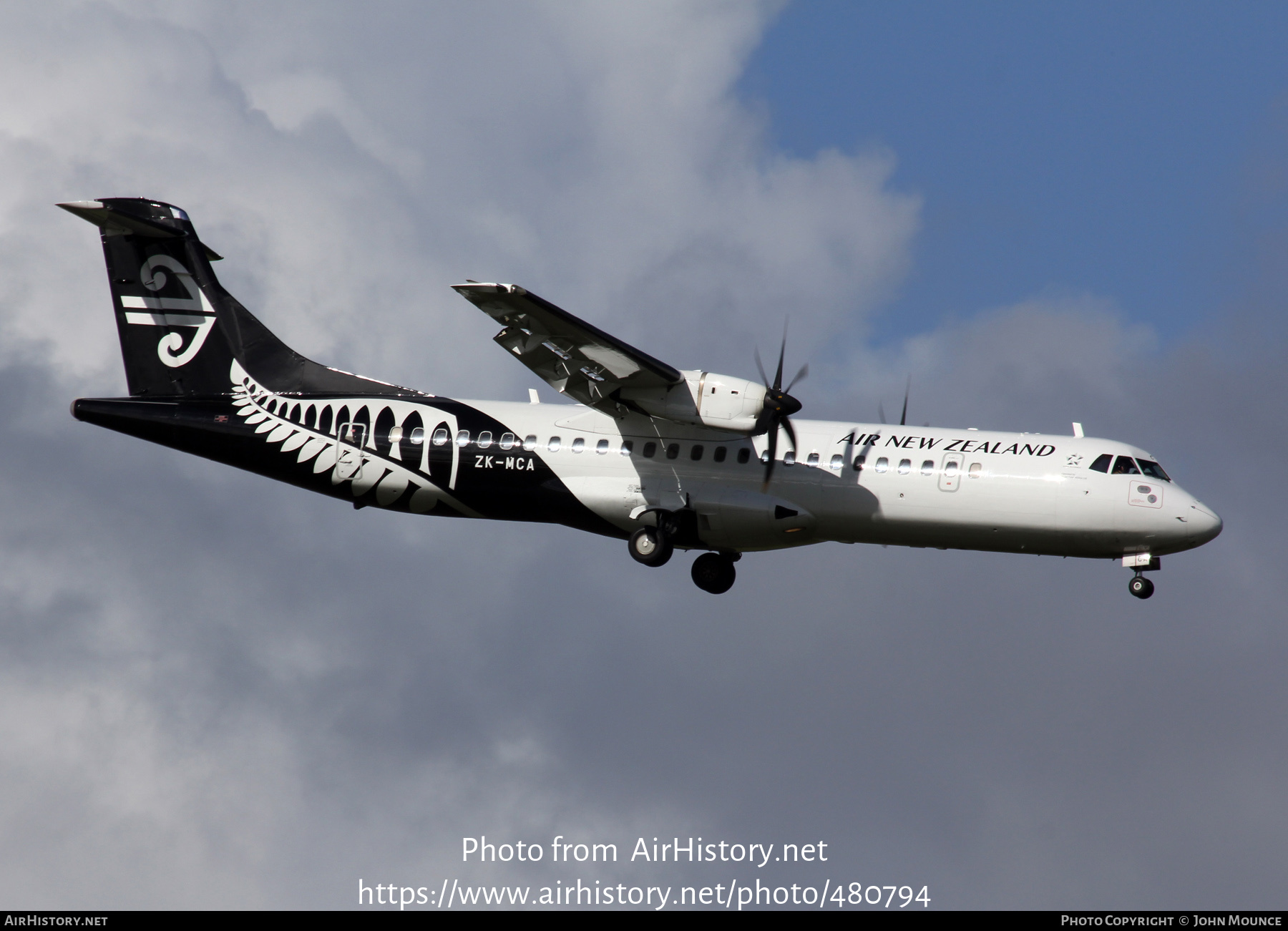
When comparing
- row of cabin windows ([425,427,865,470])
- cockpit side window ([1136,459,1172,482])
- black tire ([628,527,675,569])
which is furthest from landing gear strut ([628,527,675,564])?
cockpit side window ([1136,459,1172,482])

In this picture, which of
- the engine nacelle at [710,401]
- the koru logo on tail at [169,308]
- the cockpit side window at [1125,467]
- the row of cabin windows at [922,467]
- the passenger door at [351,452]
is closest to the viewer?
the engine nacelle at [710,401]

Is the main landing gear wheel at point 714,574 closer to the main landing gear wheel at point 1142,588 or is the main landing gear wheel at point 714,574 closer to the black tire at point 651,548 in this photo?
the black tire at point 651,548

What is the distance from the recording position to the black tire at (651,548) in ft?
82.1

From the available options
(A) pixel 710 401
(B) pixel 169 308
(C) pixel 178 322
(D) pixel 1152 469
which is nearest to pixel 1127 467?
(D) pixel 1152 469

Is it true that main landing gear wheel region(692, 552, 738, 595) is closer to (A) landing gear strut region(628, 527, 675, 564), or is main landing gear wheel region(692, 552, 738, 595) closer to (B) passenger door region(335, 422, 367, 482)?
(A) landing gear strut region(628, 527, 675, 564)

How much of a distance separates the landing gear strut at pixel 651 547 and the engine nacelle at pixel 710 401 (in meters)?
2.23

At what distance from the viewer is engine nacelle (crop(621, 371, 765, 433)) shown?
77.3ft

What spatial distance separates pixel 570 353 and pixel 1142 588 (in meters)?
10.8

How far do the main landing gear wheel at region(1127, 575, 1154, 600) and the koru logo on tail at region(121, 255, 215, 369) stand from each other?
1845 centimetres

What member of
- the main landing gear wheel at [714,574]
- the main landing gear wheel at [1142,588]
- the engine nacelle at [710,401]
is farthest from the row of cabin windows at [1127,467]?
the main landing gear wheel at [714,574]

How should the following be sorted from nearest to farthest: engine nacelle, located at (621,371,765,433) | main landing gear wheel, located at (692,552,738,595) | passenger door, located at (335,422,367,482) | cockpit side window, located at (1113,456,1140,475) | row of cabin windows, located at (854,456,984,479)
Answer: engine nacelle, located at (621,371,765,433)
cockpit side window, located at (1113,456,1140,475)
row of cabin windows, located at (854,456,984,479)
passenger door, located at (335,422,367,482)
main landing gear wheel, located at (692,552,738,595)

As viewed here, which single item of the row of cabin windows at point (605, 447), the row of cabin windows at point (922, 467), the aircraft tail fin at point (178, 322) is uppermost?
the aircraft tail fin at point (178, 322)
